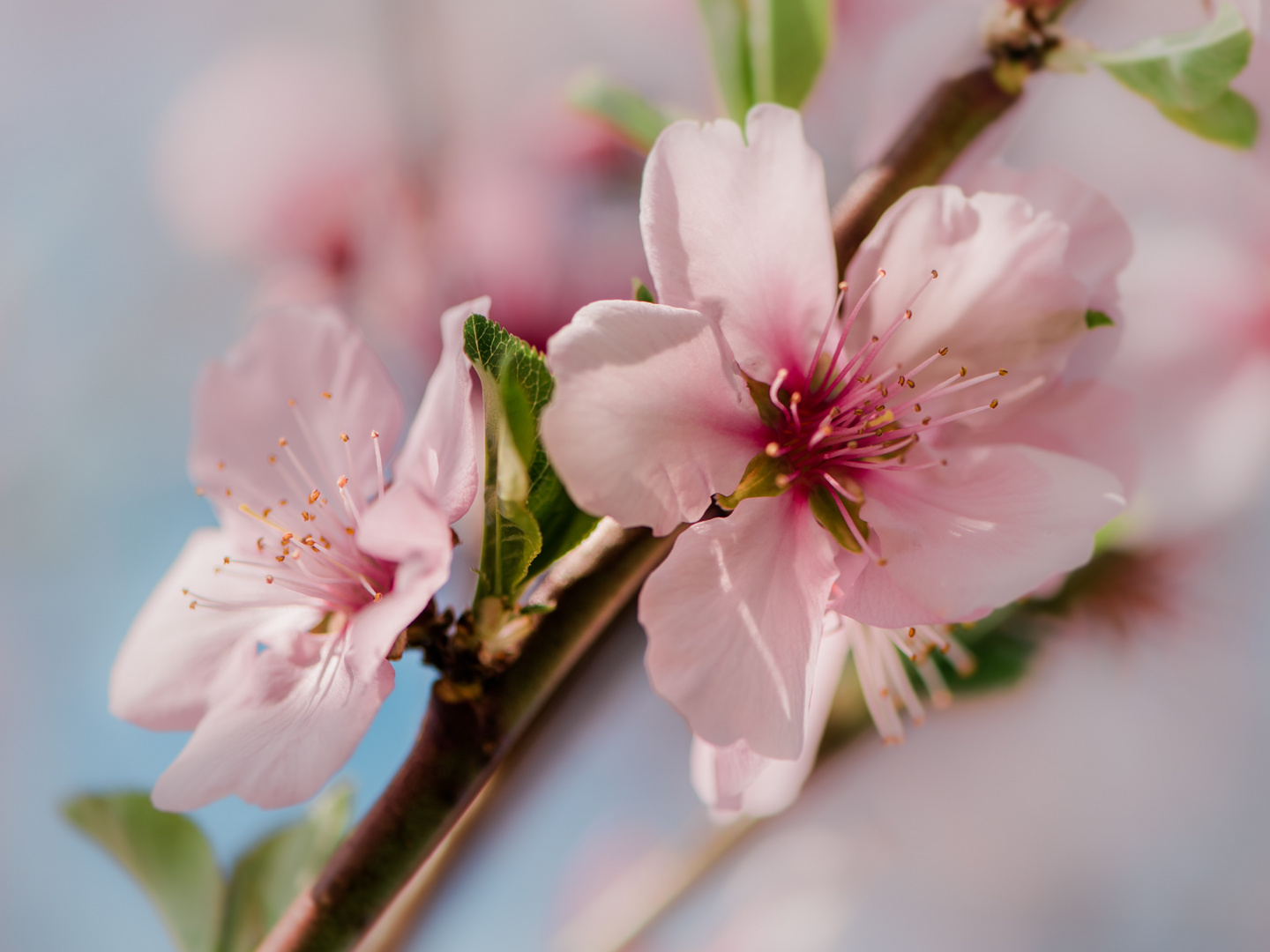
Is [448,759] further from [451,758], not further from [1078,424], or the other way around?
[1078,424]

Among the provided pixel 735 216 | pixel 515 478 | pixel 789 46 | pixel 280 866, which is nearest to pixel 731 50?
pixel 789 46

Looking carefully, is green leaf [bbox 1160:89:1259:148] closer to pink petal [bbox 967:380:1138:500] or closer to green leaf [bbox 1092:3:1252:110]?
green leaf [bbox 1092:3:1252:110]

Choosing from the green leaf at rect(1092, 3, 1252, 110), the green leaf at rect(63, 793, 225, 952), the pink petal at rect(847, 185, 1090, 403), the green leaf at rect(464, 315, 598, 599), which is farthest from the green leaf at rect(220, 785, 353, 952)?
the green leaf at rect(1092, 3, 1252, 110)

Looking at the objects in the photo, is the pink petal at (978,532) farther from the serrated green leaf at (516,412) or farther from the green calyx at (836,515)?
the serrated green leaf at (516,412)

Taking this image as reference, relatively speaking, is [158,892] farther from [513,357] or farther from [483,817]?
[513,357]

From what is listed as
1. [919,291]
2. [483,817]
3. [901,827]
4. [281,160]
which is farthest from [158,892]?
[901,827]
